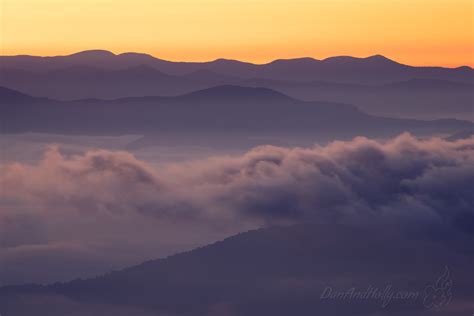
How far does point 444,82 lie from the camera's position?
145875mm

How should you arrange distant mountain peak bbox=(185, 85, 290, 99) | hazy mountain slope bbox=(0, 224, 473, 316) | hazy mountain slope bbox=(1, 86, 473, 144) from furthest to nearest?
distant mountain peak bbox=(185, 85, 290, 99), hazy mountain slope bbox=(1, 86, 473, 144), hazy mountain slope bbox=(0, 224, 473, 316)

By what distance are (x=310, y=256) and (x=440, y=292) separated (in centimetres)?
3873

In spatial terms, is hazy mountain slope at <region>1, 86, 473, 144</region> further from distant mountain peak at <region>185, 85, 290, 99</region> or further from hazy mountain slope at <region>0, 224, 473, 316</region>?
hazy mountain slope at <region>0, 224, 473, 316</region>

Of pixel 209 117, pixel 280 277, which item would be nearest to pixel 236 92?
pixel 209 117

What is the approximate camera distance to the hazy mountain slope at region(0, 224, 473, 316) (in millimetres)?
54844

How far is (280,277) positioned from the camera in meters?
68.2

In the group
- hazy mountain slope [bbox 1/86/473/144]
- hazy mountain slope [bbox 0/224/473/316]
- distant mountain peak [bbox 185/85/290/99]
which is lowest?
hazy mountain slope [bbox 0/224/473/316]

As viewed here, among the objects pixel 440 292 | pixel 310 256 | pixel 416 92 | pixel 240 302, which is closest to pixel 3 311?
pixel 240 302

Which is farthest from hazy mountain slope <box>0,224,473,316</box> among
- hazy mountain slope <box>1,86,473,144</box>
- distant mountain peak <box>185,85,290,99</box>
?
distant mountain peak <box>185,85,290,99</box>

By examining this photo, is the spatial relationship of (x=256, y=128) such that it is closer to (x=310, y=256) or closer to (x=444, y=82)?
(x=444, y=82)

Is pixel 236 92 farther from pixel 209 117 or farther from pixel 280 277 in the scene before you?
pixel 280 277

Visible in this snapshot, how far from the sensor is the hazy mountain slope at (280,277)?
54844 millimetres

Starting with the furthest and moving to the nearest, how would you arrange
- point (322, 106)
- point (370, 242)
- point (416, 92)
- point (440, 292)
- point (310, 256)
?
point (322, 106) → point (416, 92) → point (370, 242) → point (310, 256) → point (440, 292)

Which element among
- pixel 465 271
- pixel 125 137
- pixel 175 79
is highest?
pixel 175 79
